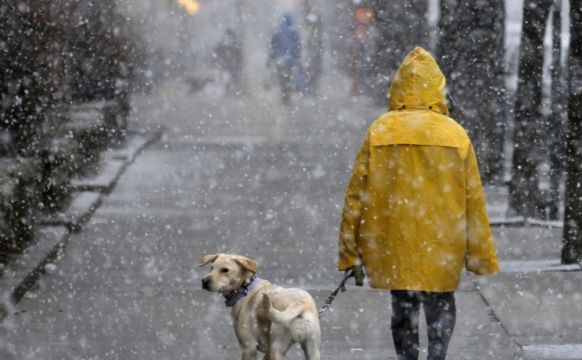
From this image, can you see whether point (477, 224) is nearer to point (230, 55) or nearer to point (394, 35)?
point (394, 35)

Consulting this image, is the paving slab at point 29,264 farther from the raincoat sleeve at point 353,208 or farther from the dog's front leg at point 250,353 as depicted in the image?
the raincoat sleeve at point 353,208

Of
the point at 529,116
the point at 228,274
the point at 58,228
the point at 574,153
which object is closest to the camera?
the point at 228,274

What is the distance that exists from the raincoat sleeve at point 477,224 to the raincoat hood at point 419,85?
0.32 metres

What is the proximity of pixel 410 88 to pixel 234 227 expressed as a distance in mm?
6127

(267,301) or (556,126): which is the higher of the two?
(267,301)

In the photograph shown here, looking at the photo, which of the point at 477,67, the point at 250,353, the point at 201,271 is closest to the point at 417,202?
the point at 250,353

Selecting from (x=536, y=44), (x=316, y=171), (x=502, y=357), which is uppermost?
(x=536, y=44)

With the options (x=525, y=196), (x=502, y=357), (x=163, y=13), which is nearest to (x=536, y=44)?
(x=525, y=196)

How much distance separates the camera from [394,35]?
26.5 meters

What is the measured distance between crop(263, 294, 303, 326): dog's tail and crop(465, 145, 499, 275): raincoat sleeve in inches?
36.8

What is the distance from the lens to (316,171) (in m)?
16.1

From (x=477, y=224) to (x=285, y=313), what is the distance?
1053 millimetres

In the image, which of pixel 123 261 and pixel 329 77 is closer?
pixel 123 261

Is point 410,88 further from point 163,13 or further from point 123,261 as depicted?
point 163,13
